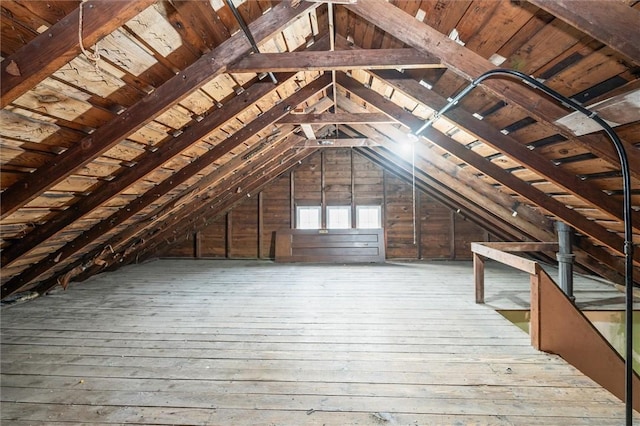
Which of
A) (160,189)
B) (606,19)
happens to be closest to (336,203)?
(160,189)

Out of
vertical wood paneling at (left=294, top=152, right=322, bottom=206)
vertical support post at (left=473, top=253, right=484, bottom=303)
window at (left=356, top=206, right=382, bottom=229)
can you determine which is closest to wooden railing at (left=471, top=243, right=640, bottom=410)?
vertical support post at (left=473, top=253, right=484, bottom=303)

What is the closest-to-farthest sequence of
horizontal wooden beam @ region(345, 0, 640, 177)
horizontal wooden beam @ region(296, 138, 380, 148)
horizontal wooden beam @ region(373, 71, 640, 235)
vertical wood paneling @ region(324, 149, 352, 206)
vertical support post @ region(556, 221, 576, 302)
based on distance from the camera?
horizontal wooden beam @ region(345, 0, 640, 177), horizontal wooden beam @ region(373, 71, 640, 235), vertical support post @ region(556, 221, 576, 302), horizontal wooden beam @ region(296, 138, 380, 148), vertical wood paneling @ region(324, 149, 352, 206)

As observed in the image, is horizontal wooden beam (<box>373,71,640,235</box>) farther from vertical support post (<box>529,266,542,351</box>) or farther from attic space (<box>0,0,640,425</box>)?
vertical support post (<box>529,266,542,351</box>)

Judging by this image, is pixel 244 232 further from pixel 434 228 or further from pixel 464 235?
pixel 464 235

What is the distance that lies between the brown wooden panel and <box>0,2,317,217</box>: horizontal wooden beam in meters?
4.49

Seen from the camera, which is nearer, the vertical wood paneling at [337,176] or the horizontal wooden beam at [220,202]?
the horizontal wooden beam at [220,202]

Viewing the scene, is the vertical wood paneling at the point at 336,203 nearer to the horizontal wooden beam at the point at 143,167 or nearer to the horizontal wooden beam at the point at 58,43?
the horizontal wooden beam at the point at 143,167

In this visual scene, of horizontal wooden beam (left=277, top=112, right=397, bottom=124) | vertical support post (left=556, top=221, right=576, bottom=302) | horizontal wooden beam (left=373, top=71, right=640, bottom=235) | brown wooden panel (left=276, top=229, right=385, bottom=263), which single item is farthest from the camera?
brown wooden panel (left=276, top=229, right=385, bottom=263)

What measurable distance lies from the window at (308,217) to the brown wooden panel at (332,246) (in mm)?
450

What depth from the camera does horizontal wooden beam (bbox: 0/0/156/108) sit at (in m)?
1.13

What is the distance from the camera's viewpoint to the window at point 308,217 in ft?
21.9

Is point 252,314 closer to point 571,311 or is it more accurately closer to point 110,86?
point 110,86

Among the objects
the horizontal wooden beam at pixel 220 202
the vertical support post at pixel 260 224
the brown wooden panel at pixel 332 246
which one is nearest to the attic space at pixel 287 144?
the horizontal wooden beam at pixel 220 202

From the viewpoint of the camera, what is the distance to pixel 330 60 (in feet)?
6.30
